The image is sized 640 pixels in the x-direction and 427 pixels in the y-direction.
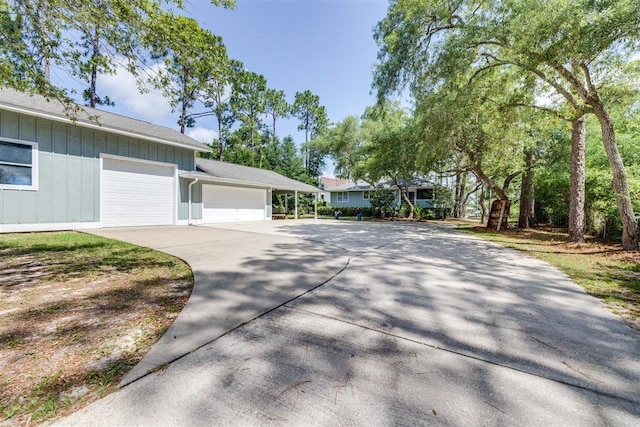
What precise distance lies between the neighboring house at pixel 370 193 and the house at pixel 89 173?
53.0 ft

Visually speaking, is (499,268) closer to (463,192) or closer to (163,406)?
(163,406)

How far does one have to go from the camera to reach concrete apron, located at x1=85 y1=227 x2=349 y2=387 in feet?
7.11

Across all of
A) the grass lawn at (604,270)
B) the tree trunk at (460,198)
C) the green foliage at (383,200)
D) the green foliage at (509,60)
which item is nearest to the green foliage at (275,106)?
the green foliage at (383,200)

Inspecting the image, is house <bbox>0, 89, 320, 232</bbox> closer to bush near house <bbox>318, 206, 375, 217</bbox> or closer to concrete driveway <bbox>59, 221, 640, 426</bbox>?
concrete driveway <bbox>59, 221, 640, 426</bbox>

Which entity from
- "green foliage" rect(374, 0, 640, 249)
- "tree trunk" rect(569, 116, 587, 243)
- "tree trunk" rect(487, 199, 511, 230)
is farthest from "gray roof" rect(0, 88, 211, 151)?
"tree trunk" rect(487, 199, 511, 230)

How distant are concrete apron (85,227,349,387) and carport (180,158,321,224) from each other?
5361 millimetres

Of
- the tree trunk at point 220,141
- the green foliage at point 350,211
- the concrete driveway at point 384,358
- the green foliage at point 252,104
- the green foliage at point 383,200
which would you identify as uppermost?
the green foliage at point 252,104

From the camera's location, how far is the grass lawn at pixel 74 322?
1.58 meters

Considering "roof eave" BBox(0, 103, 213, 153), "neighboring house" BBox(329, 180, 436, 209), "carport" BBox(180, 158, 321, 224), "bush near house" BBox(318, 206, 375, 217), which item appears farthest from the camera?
"bush near house" BBox(318, 206, 375, 217)

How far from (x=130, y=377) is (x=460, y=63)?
8.91 metres

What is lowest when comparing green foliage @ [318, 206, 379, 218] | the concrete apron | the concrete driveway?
the concrete driveway

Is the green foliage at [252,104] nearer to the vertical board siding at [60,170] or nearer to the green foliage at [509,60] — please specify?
the vertical board siding at [60,170]

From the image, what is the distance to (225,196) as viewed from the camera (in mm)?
13625

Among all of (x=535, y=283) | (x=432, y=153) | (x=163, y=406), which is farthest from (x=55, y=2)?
(x=432, y=153)
